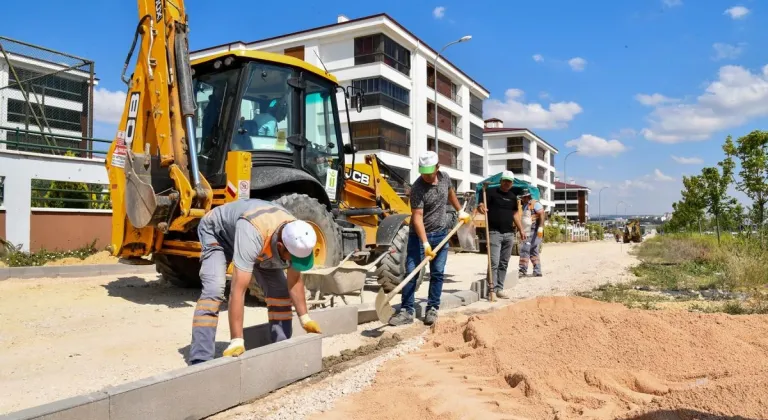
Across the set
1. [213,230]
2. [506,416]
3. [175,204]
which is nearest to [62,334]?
[175,204]

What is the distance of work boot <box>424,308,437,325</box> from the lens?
656cm

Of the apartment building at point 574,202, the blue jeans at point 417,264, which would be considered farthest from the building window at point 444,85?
the apartment building at point 574,202

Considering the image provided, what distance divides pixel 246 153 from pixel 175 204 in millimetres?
1012

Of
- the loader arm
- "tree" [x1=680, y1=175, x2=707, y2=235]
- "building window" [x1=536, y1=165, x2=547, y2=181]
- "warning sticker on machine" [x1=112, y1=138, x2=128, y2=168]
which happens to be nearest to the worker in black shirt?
the loader arm

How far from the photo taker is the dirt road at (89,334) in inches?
172

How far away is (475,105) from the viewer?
4838 centimetres

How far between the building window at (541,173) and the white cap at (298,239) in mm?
67351

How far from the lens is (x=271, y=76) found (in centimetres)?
746

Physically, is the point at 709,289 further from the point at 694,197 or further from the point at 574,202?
the point at 574,202

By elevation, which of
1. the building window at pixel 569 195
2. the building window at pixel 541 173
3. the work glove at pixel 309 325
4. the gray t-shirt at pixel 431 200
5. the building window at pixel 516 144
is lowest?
the work glove at pixel 309 325

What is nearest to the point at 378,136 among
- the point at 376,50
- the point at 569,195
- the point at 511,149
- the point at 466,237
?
the point at 376,50

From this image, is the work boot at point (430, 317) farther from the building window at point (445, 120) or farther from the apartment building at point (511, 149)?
the apartment building at point (511, 149)

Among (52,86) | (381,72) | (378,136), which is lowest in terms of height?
(52,86)

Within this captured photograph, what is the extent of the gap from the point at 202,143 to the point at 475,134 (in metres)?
42.6
